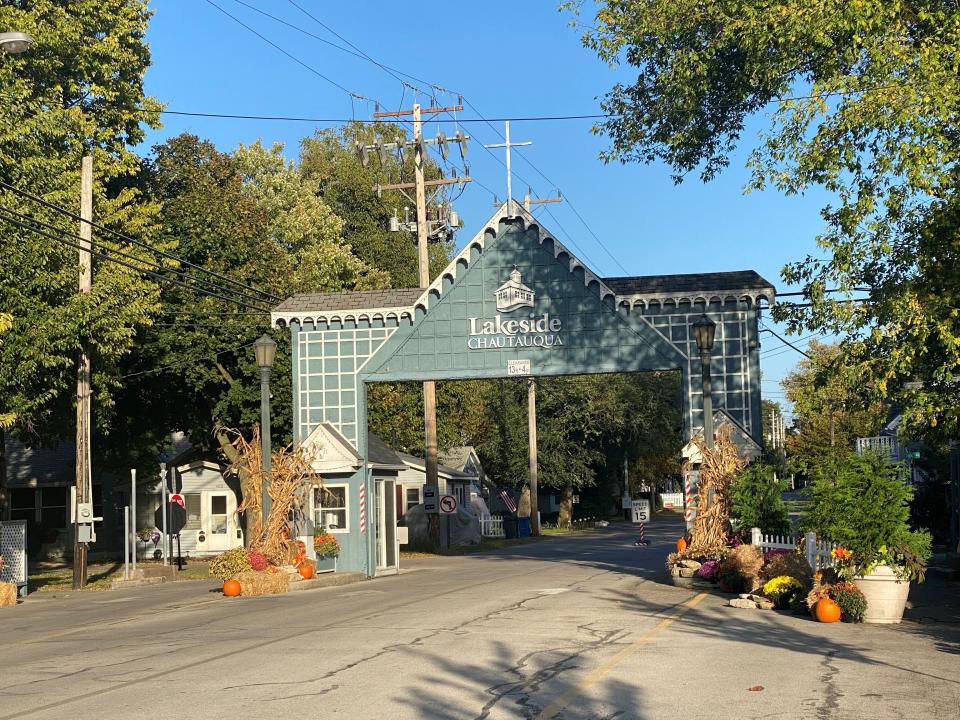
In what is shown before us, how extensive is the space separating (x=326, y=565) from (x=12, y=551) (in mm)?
7492

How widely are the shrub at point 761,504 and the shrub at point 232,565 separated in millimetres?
10548

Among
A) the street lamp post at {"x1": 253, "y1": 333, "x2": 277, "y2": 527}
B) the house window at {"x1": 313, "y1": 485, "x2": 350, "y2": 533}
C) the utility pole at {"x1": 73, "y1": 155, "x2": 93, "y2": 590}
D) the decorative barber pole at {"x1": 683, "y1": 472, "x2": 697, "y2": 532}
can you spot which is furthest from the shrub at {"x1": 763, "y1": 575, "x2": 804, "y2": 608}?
the utility pole at {"x1": 73, "y1": 155, "x2": 93, "y2": 590}

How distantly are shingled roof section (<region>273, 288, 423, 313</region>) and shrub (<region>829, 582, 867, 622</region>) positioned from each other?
15977 millimetres

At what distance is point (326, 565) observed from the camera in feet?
99.8

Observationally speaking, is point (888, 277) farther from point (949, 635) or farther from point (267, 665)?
point (267, 665)

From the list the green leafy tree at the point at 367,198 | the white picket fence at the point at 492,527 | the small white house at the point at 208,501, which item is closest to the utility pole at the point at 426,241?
the small white house at the point at 208,501

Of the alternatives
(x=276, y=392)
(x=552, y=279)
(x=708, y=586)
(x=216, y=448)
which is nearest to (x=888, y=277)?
(x=708, y=586)

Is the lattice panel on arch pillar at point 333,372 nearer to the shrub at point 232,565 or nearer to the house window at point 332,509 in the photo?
the house window at point 332,509

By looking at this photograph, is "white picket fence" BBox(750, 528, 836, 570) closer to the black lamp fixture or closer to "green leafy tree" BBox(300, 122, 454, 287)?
the black lamp fixture

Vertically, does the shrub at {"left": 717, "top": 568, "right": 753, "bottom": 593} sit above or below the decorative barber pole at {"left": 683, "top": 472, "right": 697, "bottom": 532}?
below

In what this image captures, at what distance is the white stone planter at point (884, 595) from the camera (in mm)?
17359

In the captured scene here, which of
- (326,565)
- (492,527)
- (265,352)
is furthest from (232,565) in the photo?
(492,527)

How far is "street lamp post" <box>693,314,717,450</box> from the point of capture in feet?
84.6

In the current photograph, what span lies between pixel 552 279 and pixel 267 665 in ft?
57.6
